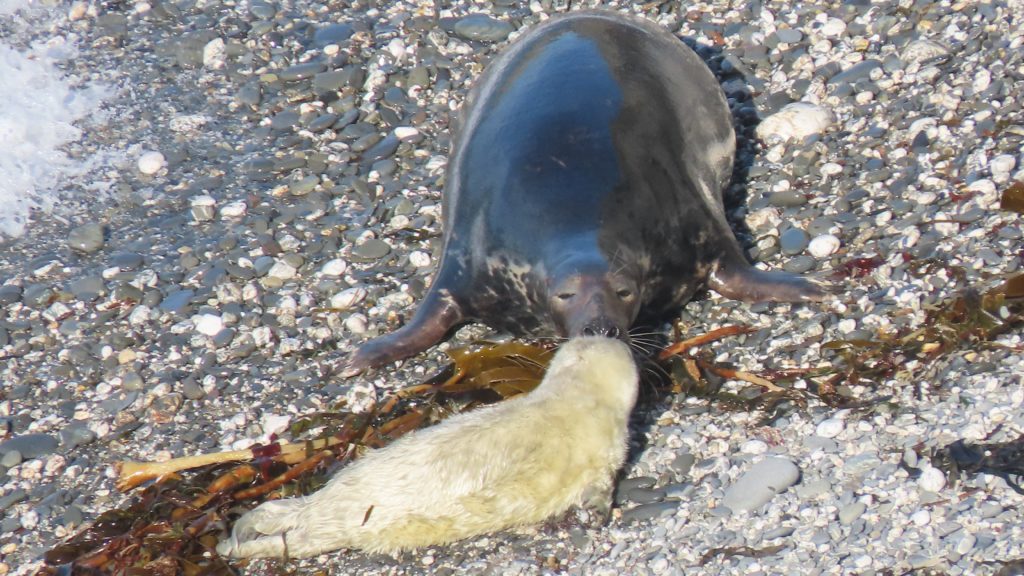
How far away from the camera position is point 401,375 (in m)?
4.65

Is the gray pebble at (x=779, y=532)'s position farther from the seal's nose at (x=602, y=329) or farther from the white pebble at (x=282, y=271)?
the white pebble at (x=282, y=271)

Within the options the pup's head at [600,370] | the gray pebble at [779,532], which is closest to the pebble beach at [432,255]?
the gray pebble at [779,532]

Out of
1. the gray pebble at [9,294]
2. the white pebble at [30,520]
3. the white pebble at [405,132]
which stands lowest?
the white pebble at [30,520]

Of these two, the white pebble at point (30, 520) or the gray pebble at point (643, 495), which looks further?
the white pebble at point (30, 520)

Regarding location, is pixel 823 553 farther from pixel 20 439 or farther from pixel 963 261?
pixel 20 439

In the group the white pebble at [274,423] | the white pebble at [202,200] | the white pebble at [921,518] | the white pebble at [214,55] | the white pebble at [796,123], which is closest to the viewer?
the white pebble at [921,518]

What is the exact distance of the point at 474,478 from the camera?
352cm

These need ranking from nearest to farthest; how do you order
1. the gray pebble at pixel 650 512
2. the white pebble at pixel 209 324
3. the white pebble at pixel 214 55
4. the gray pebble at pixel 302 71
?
the gray pebble at pixel 650 512 < the white pebble at pixel 209 324 < the gray pebble at pixel 302 71 < the white pebble at pixel 214 55

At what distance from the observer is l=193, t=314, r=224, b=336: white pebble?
500cm

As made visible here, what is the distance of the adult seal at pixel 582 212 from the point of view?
445 cm

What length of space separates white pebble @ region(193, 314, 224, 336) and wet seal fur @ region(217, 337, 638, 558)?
1349mm

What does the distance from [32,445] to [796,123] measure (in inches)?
130

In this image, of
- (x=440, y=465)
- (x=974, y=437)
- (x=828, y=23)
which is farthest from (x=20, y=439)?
(x=828, y=23)

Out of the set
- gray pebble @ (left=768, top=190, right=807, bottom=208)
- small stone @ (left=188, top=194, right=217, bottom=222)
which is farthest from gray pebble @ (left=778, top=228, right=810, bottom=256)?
small stone @ (left=188, top=194, right=217, bottom=222)
